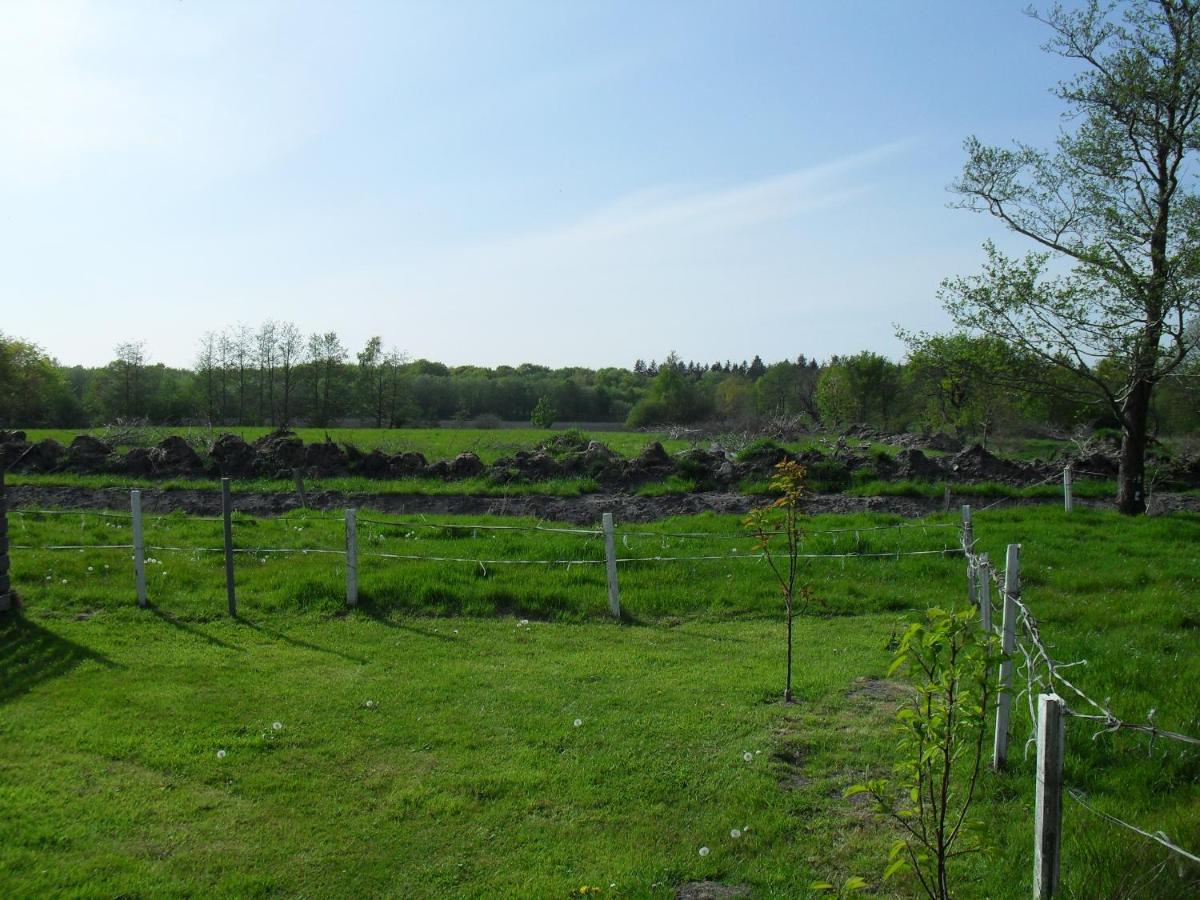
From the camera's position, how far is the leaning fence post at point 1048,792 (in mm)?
3469

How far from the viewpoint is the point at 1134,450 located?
17.7m

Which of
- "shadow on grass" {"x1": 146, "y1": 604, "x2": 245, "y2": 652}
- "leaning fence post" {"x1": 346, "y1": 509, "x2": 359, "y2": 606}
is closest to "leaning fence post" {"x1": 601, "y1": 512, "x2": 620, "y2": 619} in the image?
"leaning fence post" {"x1": 346, "y1": 509, "x2": 359, "y2": 606}

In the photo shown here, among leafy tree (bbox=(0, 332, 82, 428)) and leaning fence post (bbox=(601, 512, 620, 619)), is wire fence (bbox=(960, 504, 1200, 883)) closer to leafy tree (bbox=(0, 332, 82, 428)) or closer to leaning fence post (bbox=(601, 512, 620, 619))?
leaning fence post (bbox=(601, 512, 620, 619))

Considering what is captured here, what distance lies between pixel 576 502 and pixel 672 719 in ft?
41.0

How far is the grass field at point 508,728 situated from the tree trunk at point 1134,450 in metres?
5.30

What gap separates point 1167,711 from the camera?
6.64 metres

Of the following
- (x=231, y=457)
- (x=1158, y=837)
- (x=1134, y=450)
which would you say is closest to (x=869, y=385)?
(x=1134, y=450)

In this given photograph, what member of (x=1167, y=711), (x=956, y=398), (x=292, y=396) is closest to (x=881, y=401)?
(x=956, y=398)

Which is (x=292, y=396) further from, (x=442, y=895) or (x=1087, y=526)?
(x=442, y=895)

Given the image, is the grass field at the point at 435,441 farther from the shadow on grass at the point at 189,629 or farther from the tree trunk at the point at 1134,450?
the shadow on grass at the point at 189,629

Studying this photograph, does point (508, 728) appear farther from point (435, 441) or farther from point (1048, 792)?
point (435, 441)

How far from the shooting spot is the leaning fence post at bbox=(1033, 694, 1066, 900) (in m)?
3.47

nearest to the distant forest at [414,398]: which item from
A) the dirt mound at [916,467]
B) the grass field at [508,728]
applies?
the dirt mound at [916,467]

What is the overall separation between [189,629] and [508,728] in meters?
5.11
